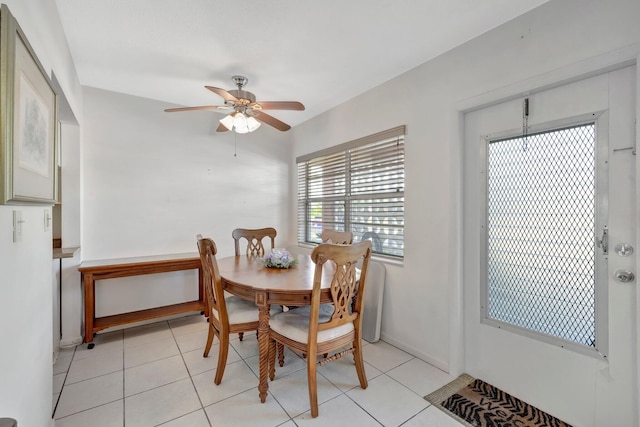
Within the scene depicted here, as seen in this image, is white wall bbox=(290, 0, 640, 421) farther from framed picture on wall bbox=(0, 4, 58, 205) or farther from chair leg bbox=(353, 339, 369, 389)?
framed picture on wall bbox=(0, 4, 58, 205)

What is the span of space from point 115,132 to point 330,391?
323cm

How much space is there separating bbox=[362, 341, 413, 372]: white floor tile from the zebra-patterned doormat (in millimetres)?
410

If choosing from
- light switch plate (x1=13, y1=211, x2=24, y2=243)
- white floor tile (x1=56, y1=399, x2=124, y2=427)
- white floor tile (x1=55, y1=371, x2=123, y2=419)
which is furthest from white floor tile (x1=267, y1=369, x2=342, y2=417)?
light switch plate (x1=13, y1=211, x2=24, y2=243)

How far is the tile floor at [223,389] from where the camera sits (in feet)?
5.61

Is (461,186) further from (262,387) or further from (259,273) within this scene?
(262,387)

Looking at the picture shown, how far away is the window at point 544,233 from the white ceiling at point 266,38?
2.97ft

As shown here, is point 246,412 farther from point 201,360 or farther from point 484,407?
point 484,407

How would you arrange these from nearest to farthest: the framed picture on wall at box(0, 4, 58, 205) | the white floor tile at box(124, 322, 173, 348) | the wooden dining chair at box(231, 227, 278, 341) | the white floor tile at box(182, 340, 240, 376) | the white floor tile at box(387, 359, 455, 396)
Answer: the framed picture on wall at box(0, 4, 58, 205) → the white floor tile at box(387, 359, 455, 396) → the white floor tile at box(182, 340, 240, 376) → the white floor tile at box(124, 322, 173, 348) → the wooden dining chair at box(231, 227, 278, 341)

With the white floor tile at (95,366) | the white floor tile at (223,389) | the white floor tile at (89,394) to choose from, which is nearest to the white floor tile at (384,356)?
the white floor tile at (223,389)

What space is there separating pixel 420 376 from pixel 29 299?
238 centimetres

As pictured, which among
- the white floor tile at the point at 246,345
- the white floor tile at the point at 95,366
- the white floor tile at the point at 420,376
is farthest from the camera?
the white floor tile at the point at 246,345

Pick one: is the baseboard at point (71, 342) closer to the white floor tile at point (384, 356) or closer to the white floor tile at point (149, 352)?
the white floor tile at point (149, 352)

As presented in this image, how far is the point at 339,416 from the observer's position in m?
1.73

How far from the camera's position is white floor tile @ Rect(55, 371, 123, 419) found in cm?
180
